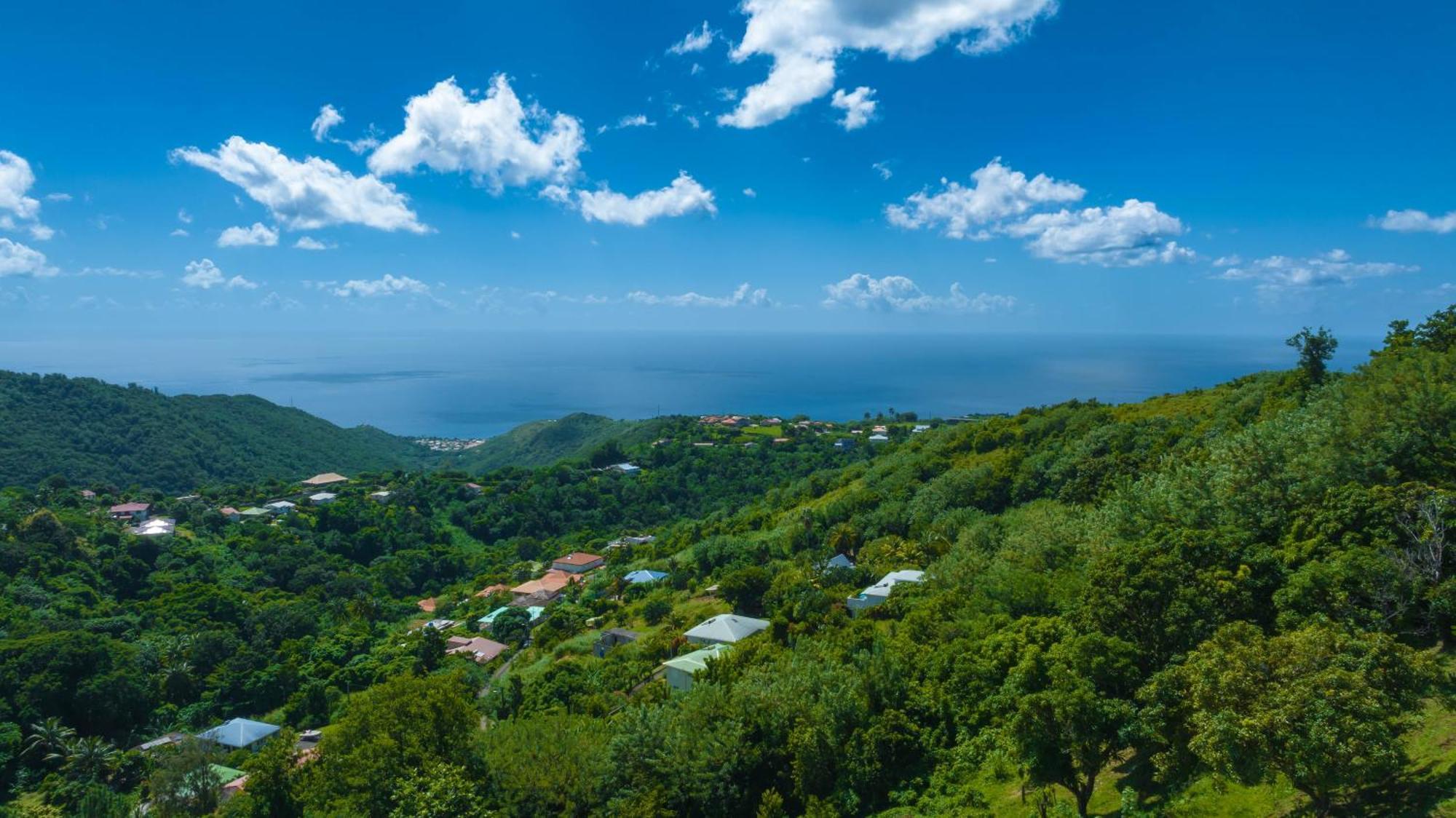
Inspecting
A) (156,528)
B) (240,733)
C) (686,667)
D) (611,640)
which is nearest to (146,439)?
(156,528)

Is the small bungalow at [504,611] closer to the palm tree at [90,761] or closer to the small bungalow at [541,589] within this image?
the small bungalow at [541,589]

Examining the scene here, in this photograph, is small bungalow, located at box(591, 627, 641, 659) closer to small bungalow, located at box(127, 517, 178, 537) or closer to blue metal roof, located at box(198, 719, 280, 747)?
blue metal roof, located at box(198, 719, 280, 747)

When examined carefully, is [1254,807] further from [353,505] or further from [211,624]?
[353,505]

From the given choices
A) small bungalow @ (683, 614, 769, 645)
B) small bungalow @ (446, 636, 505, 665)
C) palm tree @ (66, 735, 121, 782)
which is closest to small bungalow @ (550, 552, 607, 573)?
small bungalow @ (446, 636, 505, 665)

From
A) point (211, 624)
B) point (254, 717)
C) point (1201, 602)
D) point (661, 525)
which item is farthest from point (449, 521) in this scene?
point (1201, 602)

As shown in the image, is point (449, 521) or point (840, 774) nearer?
point (840, 774)

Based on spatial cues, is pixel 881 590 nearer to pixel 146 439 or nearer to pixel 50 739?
pixel 50 739
